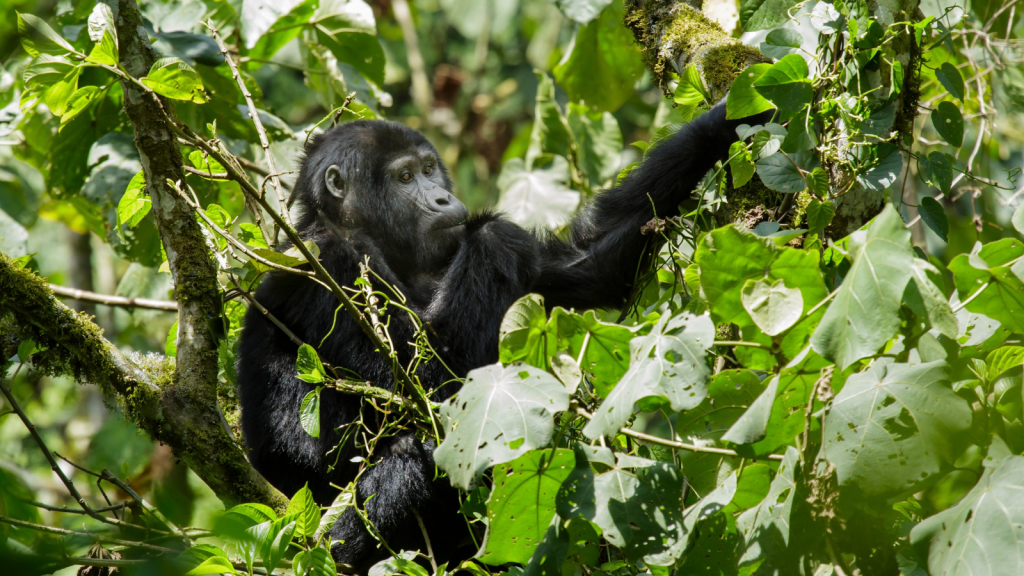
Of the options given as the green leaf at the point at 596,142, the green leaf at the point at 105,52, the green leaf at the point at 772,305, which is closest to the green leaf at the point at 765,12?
the green leaf at the point at 772,305

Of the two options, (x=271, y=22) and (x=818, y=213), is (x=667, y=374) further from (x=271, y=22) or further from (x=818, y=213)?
(x=271, y=22)

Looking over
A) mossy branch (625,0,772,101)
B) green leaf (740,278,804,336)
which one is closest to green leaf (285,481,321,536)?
green leaf (740,278,804,336)

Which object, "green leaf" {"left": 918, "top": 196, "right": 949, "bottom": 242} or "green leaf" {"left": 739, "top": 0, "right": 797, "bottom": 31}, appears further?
"green leaf" {"left": 739, "top": 0, "right": 797, "bottom": 31}

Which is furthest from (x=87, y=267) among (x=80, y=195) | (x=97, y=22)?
(x=97, y=22)

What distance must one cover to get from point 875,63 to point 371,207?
198 centimetres

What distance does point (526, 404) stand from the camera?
144 cm

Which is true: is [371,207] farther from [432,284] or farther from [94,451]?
[94,451]

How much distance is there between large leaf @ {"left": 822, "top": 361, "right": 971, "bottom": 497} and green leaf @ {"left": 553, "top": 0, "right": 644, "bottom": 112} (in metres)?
3.39

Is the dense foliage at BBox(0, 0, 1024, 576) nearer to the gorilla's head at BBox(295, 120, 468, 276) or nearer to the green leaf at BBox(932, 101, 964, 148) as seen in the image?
the green leaf at BBox(932, 101, 964, 148)

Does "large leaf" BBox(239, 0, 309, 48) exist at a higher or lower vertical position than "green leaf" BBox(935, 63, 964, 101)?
higher

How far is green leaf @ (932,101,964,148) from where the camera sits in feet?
6.84

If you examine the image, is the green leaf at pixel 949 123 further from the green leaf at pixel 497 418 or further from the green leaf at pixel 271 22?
the green leaf at pixel 271 22

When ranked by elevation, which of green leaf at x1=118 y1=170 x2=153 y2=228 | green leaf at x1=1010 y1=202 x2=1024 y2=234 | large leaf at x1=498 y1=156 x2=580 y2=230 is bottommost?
large leaf at x1=498 y1=156 x2=580 y2=230

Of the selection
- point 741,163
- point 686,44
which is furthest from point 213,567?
point 686,44
